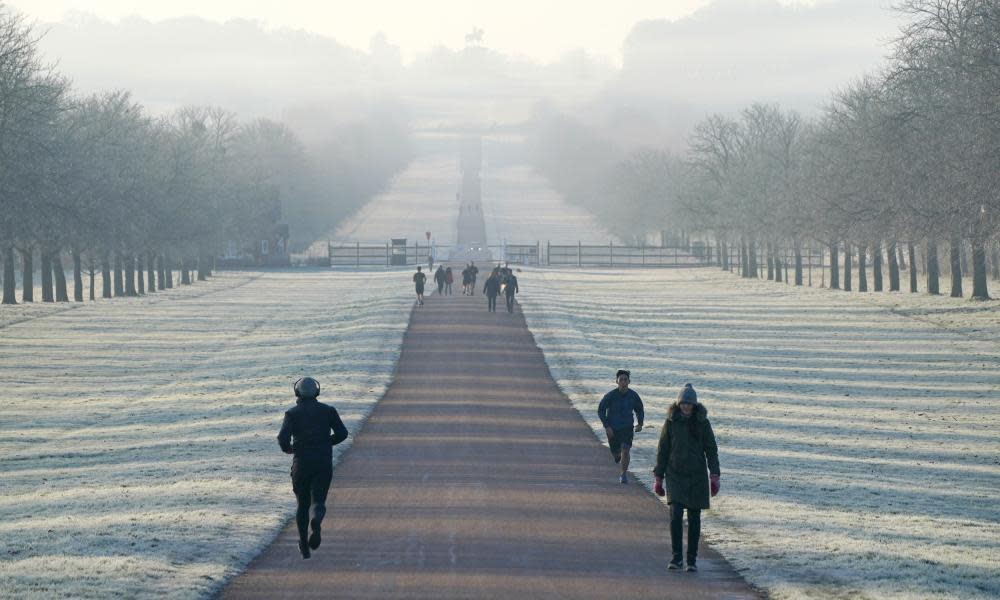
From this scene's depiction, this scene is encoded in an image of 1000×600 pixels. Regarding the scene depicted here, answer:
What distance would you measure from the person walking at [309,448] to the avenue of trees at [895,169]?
91.6 ft

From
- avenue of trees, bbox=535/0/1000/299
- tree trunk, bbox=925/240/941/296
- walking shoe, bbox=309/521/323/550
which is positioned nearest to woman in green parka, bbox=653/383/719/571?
→ walking shoe, bbox=309/521/323/550

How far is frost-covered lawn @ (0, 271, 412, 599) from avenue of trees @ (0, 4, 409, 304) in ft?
14.6

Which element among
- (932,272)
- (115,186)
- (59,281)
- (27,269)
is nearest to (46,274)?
(59,281)

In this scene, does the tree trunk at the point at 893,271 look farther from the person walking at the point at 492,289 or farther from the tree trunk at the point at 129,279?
the tree trunk at the point at 129,279

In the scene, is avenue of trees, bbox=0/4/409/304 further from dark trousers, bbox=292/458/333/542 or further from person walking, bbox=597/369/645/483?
dark trousers, bbox=292/458/333/542

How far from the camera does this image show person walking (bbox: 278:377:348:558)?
1602 centimetres

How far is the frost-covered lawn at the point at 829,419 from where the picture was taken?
646 inches

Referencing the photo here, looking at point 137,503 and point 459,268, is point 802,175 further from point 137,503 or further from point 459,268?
point 137,503

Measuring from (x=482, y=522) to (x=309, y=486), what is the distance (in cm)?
311

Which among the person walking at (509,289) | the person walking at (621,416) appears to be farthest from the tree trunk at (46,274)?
the person walking at (621,416)

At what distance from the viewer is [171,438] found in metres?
28.2

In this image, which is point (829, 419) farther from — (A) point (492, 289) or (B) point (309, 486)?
(A) point (492, 289)

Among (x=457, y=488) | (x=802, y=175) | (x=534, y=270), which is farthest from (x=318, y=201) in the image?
(x=457, y=488)

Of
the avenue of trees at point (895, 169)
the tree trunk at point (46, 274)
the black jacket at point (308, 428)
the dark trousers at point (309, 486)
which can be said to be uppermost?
the avenue of trees at point (895, 169)
